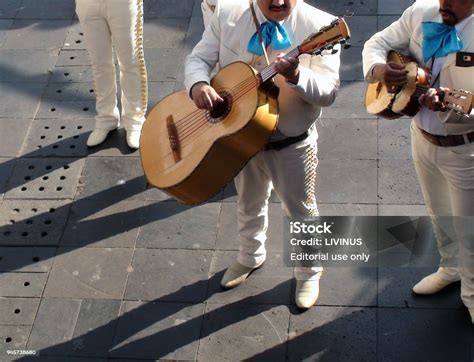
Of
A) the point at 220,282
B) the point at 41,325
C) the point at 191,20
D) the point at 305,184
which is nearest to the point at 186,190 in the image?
the point at 305,184

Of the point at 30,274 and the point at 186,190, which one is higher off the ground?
the point at 186,190

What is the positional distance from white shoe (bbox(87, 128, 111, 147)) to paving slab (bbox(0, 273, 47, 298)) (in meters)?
1.26

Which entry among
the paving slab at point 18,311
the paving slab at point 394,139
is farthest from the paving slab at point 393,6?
the paving slab at point 18,311

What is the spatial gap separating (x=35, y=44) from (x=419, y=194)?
366cm

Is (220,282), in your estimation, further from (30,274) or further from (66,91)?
(66,91)

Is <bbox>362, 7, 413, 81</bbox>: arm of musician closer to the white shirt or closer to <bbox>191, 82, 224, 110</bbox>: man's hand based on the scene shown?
the white shirt

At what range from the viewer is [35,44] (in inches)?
318

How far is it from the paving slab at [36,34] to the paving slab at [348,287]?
3474 millimetres

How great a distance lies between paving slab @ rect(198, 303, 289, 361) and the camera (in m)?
5.58

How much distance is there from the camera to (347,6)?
26.1 feet

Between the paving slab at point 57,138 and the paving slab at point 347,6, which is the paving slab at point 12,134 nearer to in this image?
the paving slab at point 57,138

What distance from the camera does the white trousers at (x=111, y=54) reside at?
21.0 ft

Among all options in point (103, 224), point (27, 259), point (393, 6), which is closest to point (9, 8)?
point (103, 224)

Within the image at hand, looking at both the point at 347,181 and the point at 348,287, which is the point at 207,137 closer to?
the point at 348,287
